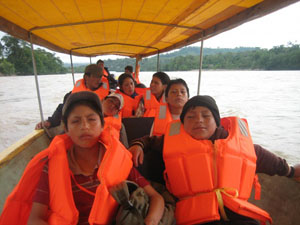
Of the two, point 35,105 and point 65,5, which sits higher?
point 65,5

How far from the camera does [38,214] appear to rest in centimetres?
101

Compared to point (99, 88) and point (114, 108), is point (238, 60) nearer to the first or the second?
point (99, 88)

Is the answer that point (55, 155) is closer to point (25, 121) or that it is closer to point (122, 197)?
point (122, 197)

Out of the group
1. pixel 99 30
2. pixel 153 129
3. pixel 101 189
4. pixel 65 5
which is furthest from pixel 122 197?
pixel 99 30

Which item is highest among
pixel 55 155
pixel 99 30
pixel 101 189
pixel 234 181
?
pixel 99 30

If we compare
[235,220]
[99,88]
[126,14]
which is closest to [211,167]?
[235,220]

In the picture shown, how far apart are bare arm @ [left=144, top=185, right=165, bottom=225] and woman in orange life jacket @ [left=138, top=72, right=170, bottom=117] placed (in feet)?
6.75

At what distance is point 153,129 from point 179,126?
2.54 feet

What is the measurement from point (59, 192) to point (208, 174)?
35.0 inches

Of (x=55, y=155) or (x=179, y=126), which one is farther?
(x=179, y=126)

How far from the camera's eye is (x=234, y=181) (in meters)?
1.33

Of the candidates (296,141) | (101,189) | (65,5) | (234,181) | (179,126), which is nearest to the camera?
(101,189)

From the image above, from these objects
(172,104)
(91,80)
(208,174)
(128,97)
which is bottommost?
(208,174)

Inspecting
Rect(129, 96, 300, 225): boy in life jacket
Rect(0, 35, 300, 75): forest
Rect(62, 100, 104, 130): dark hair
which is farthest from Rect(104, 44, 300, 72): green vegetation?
Rect(62, 100, 104, 130): dark hair
